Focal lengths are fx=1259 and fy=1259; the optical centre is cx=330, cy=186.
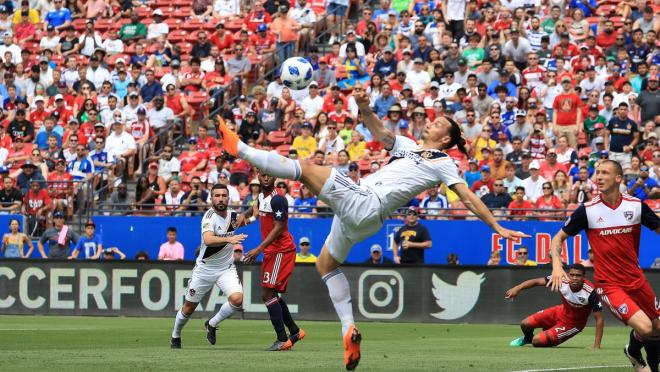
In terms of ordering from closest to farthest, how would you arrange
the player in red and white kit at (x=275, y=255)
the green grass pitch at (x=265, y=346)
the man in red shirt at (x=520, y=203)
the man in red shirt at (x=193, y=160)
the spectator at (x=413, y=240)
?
the green grass pitch at (x=265, y=346) < the player in red and white kit at (x=275, y=255) < the spectator at (x=413, y=240) < the man in red shirt at (x=520, y=203) < the man in red shirt at (x=193, y=160)

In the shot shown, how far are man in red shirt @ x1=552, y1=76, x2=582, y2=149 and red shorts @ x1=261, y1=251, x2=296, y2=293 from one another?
11.5 meters

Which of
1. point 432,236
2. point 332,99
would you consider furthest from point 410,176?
point 332,99

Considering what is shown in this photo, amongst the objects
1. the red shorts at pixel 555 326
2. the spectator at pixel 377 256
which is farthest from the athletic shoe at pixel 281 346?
the spectator at pixel 377 256

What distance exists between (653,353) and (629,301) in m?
0.58

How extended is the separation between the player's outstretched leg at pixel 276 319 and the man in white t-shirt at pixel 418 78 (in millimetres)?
13740

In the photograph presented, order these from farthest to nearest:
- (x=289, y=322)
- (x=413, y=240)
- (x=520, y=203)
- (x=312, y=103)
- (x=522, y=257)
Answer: (x=312, y=103)
(x=520, y=203)
(x=413, y=240)
(x=522, y=257)
(x=289, y=322)

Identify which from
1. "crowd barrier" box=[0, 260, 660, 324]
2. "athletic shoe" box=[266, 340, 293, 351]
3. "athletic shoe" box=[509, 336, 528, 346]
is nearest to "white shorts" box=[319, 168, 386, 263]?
"athletic shoe" box=[266, 340, 293, 351]

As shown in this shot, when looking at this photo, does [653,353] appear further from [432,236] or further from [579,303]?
[432,236]

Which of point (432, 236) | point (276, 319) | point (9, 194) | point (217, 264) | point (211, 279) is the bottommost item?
point (9, 194)

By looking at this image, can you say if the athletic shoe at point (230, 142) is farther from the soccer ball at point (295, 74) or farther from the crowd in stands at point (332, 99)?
the crowd in stands at point (332, 99)

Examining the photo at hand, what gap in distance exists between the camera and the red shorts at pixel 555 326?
16266 millimetres

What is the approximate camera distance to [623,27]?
92.1 feet

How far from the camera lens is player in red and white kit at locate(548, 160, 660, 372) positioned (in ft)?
36.6

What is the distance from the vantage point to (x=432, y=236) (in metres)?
24.9
